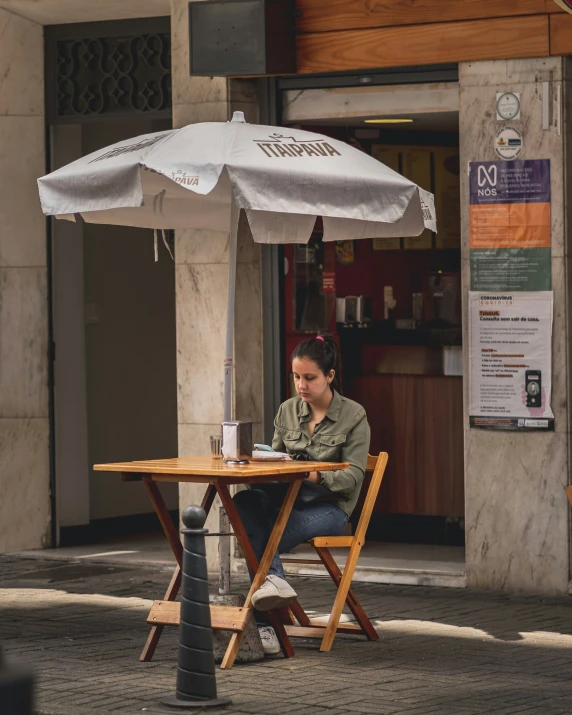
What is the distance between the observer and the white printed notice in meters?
9.49

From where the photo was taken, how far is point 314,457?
795 cm

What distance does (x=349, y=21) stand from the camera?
10055mm

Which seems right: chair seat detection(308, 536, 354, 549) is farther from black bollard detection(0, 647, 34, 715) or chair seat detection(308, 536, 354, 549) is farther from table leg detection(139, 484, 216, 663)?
black bollard detection(0, 647, 34, 715)

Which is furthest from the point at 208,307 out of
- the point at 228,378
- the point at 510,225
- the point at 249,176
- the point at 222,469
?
the point at 222,469

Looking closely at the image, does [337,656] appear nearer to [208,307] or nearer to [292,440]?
[292,440]

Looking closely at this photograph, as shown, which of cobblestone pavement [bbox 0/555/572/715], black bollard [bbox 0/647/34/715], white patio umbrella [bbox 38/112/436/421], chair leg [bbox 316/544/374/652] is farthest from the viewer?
chair leg [bbox 316/544/374/652]

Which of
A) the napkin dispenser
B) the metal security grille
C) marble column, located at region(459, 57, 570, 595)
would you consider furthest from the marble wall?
the napkin dispenser

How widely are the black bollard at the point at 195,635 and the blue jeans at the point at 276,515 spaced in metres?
1.16

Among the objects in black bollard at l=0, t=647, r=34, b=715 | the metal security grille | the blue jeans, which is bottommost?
the blue jeans

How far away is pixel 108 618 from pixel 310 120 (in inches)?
149

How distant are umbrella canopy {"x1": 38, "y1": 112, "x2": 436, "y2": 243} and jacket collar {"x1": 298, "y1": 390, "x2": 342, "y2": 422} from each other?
3.11 ft

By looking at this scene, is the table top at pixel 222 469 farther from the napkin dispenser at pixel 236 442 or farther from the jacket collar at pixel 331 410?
the jacket collar at pixel 331 410

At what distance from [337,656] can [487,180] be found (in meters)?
3.41

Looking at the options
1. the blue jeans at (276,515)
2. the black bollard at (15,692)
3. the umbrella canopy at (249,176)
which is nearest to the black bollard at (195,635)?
the blue jeans at (276,515)
